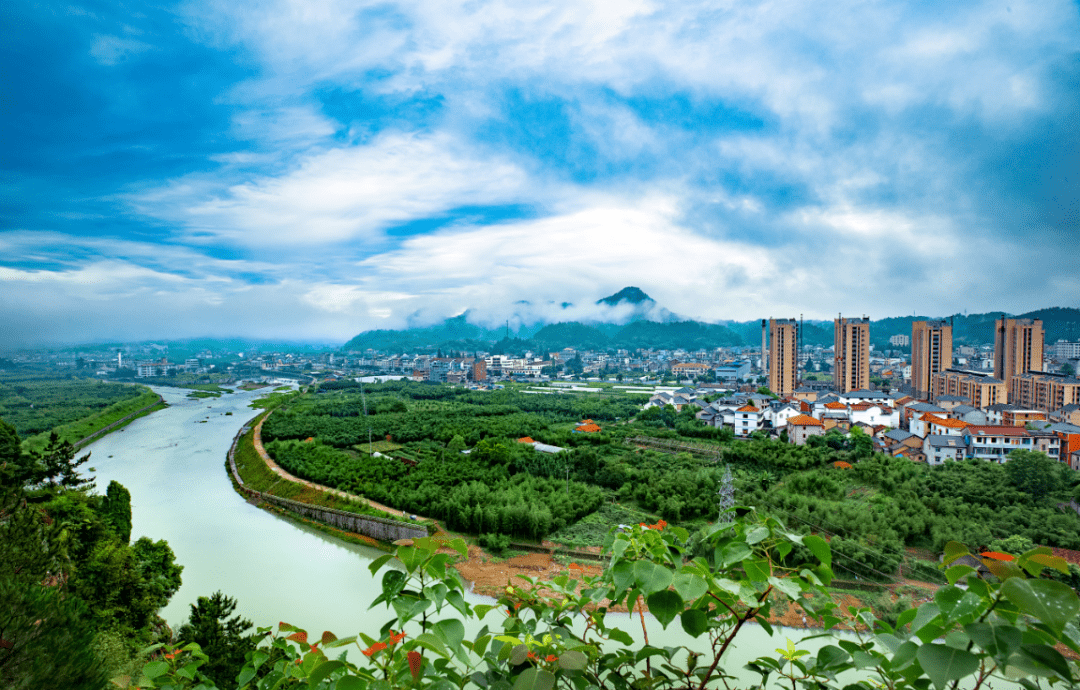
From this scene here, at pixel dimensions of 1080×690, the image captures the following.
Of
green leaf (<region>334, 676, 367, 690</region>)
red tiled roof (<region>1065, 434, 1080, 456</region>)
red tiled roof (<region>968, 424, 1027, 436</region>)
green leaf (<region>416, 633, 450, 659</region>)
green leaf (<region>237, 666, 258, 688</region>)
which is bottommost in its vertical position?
red tiled roof (<region>1065, 434, 1080, 456</region>)

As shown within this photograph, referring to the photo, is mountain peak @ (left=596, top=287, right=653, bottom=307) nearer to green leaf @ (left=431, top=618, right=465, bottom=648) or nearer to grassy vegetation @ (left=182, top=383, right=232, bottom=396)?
grassy vegetation @ (left=182, top=383, right=232, bottom=396)

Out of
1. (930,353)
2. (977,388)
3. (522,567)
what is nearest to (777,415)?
(977,388)

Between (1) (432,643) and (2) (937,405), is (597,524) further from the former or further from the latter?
(2) (937,405)

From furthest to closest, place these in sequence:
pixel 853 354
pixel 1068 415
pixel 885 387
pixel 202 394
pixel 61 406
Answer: pixel 202 394
pixel 885 387
pixel 853 354
pixel 61 406
pixel 1068 415

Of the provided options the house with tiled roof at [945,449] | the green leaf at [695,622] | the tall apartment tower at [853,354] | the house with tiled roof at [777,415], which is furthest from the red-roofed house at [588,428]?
the green leaf at [695,622]

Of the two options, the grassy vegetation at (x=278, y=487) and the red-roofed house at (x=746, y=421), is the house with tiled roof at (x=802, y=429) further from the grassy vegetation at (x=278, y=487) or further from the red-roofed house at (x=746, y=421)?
the grassy vegetation at (x=278, y=487)

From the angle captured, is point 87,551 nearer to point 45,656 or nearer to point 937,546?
point 45,656

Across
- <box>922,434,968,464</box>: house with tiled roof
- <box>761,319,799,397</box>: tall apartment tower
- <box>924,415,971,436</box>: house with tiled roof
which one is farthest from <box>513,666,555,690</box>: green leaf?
<box>761,319,799,397</box>: tall apartment tower
